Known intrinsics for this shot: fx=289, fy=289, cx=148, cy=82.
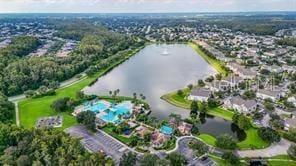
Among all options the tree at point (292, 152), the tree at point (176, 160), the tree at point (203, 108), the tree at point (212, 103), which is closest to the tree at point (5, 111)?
the tree at point (176, 160)

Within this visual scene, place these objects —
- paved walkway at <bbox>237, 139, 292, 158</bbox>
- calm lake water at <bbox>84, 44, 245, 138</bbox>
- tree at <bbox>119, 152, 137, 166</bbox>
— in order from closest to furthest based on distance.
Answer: tree at <bbox>119, 152, 137, 166</bbox>, paved walkway at <bbox>237, 139, 292, 158</bbox>, calm lake water at <bbox>84, 44, 245, 138</bbox>

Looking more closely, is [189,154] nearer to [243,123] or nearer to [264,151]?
[264,151]

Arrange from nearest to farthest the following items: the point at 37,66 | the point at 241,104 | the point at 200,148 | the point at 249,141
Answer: the point at 200,148 → the point at 249,141 → the point at 241,104 → the point at 37,66

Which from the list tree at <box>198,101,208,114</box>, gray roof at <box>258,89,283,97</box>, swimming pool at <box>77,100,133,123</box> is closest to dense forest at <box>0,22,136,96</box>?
swimming pool at <box>77,100,133,123</box>

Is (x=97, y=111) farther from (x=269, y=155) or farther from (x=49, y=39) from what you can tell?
(x=49, y=39)

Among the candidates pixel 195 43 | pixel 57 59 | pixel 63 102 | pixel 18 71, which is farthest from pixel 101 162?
pixel 195 43

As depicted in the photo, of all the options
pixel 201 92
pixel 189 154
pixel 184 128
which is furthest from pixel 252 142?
pixel 201 92

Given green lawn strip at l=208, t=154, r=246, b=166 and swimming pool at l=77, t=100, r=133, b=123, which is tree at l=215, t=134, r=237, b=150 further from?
swimming pool at l=77, t=100, r=133, b=123
